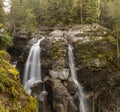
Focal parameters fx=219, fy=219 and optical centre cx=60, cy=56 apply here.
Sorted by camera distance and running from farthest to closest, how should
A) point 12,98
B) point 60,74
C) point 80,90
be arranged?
point 80,90 → point 60,74 → point 12,98

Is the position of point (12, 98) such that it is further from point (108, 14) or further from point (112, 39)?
point (108, 14)

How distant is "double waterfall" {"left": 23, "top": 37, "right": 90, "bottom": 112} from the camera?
66.5 feet

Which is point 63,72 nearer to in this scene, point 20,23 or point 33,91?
point 33,91

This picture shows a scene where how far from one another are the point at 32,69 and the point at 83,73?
513 centimetres

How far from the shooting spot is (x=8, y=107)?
7.96 m

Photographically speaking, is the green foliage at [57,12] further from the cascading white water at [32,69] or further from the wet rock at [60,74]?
the wet rock at [60,74]

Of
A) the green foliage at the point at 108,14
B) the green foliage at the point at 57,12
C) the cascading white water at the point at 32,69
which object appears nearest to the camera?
the cascading white water at the point at 32,69

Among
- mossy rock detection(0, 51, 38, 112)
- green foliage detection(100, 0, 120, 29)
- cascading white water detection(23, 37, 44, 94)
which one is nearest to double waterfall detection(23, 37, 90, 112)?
cascading white water detection(23, 37, 44, 94)

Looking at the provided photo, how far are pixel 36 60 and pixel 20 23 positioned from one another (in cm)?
1665

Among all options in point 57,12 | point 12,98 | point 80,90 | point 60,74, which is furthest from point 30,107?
point 57,12

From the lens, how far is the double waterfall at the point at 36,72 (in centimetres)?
2027

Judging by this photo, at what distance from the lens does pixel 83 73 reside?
70.1 feet

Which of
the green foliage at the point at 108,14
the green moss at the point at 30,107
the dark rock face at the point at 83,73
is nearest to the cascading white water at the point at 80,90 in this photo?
the dark rock face at the point at 83,73

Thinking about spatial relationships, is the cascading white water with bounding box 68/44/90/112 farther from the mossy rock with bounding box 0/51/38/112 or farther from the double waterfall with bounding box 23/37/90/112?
the mossy rock with bounding box 0/51/38/112
